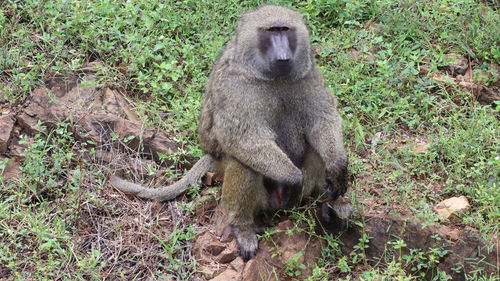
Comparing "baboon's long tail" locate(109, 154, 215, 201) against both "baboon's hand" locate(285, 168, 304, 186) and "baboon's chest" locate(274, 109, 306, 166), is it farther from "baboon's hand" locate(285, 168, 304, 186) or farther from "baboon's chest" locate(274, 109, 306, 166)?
"baboon's hand" locate(285, 168, 304, 186)

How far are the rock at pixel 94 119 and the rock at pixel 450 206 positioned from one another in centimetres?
202

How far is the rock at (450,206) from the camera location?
4219mm

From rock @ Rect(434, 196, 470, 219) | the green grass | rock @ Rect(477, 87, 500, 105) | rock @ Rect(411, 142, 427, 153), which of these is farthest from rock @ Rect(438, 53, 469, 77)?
rock @ Rect(434, 196, 470, 219)

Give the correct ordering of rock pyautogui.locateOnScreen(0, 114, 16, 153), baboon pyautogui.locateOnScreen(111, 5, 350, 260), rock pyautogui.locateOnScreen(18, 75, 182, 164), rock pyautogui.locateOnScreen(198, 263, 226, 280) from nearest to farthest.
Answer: baboon pyautogui.locateOnScreen(111, 5, 350, 260) → rock pyautogui.locateOnScreen(198, 263, 226, 280) → rock pyautogui.locateOnScreen(0, 114, 16, 153) → rock pyautogui.locateOnScreen(18, 75, 182, 164)

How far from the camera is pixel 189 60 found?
5.57 metres

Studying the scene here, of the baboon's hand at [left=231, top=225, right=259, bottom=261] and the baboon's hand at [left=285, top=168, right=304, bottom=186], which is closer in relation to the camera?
the baboon's hand at [left=285, top=168, right=304, bottom=186]

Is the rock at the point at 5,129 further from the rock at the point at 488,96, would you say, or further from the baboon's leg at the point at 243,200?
the rock at the point at 488,96

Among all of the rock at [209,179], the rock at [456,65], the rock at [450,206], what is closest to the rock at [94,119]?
the rock at [209,179]

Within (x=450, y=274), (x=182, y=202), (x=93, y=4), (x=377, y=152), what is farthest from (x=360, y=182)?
(x=93, y=4)

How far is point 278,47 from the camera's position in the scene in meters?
3.89

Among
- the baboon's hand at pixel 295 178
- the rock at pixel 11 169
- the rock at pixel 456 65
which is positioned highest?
the rock at pixel 11 169

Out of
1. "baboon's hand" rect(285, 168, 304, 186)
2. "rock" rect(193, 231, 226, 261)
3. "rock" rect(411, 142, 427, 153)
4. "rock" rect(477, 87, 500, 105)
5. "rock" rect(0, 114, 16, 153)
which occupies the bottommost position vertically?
"rock" rect(193, 231, 226, 261)

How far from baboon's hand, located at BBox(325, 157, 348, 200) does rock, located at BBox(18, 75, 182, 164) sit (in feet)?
4.44

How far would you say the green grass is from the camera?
4.24 meters
